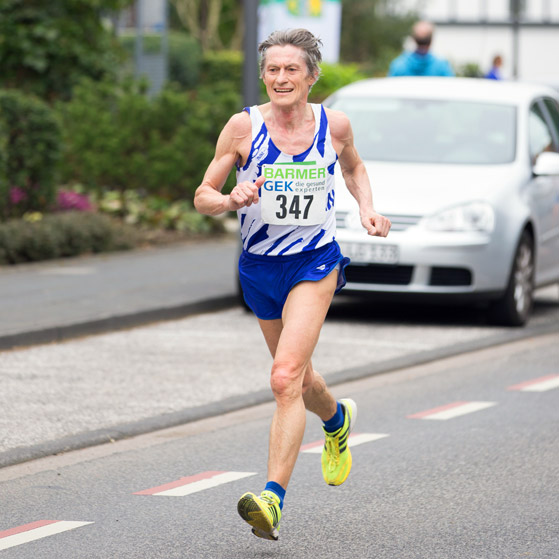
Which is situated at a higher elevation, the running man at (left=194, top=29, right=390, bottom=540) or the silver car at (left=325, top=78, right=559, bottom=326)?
the running man at (left=194, top=29, right=390, bottom=540)

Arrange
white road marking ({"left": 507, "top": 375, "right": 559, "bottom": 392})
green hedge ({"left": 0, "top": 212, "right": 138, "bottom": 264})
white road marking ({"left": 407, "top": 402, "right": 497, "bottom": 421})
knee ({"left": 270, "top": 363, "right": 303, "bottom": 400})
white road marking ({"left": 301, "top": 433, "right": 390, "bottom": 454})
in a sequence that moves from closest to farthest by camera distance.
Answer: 1. knee ({"left": 270, "top": 363, "right": 303, "bottom": 400})
2. white road marking ({"left": 301, "top": 433, "right": 390, "bottom": 454})
3. white road marking ({"left": 407, "top": 402, "right": 497, "bottom": 421})
4. white road marking ({"left": 507, "top": 375, "right": 559, "bottom": 392})
5. green hedge ({"left": 0, "top": 212, "right": 138, "bottom": 264})

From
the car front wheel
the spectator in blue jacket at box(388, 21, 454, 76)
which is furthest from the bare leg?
the spectator in blue jacket at box(388, 21, 454, 76)

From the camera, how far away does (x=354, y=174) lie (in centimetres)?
589

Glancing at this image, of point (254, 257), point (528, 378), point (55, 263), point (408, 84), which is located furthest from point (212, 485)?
point (55, 263)

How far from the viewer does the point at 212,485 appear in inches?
246

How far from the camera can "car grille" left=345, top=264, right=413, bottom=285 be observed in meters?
10.9

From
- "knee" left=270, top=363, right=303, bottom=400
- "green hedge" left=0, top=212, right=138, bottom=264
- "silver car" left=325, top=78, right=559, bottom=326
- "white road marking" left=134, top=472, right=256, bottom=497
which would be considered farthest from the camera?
"green hedge" left=0, top=212, right=138, bottom=264

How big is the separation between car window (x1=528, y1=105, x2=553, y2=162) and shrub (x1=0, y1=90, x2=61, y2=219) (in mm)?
5504

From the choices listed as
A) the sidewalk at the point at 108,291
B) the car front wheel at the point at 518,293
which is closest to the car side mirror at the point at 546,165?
the car front wheel at the point at 518,293

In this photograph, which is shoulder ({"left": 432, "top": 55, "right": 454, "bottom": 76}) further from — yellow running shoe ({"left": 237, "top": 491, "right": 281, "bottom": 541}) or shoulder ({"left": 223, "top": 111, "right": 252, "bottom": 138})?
yellow running shoe ({"left": 237, "top": 491, "right": 281, "bottom": 541})

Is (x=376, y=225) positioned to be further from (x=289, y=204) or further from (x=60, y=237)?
(x=60, y=237)

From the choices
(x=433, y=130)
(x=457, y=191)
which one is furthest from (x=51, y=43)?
(x=457, y=191)

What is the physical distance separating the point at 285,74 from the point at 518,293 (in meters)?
6.17

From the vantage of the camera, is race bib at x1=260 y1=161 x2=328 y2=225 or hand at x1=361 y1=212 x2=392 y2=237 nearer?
race bib at x1=260 y1=161 x2=328 y2=225
